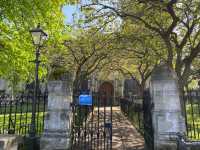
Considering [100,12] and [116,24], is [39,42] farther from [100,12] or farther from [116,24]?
[116,24]

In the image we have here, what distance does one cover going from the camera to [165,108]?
8.07 metres

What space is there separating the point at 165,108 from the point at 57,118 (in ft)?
12.2

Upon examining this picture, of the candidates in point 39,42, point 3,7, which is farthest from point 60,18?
point 39,42

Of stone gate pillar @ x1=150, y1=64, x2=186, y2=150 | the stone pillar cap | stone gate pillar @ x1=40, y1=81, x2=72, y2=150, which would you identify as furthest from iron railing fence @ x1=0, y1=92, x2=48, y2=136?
the stone pillar cap

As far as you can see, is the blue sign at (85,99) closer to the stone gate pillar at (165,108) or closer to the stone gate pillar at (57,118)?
the stone gate pillar at (57,118)

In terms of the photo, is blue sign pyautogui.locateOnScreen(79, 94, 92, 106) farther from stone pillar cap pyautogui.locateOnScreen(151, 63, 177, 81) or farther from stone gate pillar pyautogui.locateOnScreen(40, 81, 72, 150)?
stone pillar cap pyautogui.locateOnScreen(151, 63, 177, 81)

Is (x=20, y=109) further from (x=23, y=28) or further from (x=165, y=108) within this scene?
(x=165, y=108)

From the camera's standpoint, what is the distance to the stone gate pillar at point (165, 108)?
7938 millimetres

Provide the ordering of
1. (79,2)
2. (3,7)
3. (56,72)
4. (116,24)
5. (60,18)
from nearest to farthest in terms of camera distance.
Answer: (56,72) < (3,7) < (79,2) < (60,18) < (116,24)

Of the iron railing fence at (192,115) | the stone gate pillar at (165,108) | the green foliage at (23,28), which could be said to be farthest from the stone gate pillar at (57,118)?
the green foliage at (23,28)

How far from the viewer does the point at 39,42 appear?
873cm

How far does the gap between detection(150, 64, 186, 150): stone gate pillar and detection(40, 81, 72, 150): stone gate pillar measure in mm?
3014

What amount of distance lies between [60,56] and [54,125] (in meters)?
13.4

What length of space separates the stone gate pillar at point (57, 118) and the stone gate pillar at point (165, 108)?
301cm
